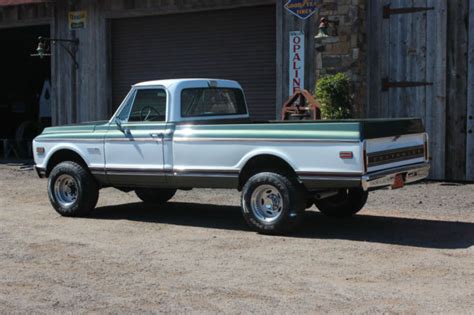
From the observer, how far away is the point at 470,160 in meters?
12.7

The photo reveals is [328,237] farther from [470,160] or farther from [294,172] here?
[470,160]

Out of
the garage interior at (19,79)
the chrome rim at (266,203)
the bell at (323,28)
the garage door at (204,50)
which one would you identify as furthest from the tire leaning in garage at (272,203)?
the garage interior at (19,79)

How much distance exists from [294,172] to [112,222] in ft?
9.29

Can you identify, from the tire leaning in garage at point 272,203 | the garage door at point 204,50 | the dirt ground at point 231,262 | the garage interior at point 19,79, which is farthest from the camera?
the garage interior at point 19,79

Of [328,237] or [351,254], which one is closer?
[351,254]

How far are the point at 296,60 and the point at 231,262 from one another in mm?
7893

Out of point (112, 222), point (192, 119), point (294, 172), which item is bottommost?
point (112, 222)

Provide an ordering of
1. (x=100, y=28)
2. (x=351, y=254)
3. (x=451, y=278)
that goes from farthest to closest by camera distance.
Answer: (x=100, y=28) < (x=351, y=254) < (x=451, y=278)

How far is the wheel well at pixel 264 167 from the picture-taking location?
808cm

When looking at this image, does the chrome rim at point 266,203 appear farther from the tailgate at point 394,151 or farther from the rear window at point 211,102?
the rear window at point 211,102

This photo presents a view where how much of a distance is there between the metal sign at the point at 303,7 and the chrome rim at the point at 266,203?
654 cm

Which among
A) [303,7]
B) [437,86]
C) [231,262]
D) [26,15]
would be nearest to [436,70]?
[437,86]

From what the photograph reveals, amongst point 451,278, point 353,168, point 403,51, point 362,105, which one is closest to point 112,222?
point 353,168

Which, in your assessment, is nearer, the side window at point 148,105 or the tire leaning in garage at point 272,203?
the tire leaning in garage at point 272,203
